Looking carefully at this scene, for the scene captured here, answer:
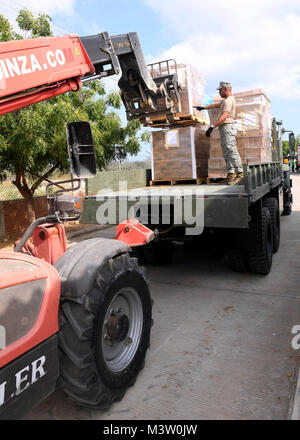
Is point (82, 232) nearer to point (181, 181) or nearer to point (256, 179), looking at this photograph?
point (181, 181)

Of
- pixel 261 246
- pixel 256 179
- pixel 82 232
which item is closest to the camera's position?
pixel 256 179

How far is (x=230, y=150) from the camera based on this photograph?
214 inches

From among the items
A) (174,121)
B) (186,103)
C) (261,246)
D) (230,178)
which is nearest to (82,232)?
(174,121)

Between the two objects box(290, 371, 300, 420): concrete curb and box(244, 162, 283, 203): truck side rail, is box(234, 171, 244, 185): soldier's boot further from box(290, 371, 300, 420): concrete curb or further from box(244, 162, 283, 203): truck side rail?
box(290, 371, 300, 420): concrete curb

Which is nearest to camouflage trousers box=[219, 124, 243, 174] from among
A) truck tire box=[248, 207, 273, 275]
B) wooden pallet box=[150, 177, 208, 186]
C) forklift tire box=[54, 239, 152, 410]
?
wooden pallet box=[150, 177, 208, 186]

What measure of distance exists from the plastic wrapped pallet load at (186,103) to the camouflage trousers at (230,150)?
71cm

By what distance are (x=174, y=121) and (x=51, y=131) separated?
308cm

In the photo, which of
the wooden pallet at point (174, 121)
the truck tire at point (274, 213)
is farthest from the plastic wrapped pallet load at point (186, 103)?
the truck tire at point (274, 213)

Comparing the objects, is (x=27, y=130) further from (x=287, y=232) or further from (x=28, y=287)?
(x=287, y=232)

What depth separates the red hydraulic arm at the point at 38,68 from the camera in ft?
7.31

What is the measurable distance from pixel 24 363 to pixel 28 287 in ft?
1.30

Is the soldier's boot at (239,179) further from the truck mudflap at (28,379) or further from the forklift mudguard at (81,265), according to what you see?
the truck mudflap at (28,379)

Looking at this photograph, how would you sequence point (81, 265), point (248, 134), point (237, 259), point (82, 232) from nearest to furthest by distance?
point (81, 265)
point (237, 259)
point (248, 134)
point (82, 232)

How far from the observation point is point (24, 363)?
6.06ft
